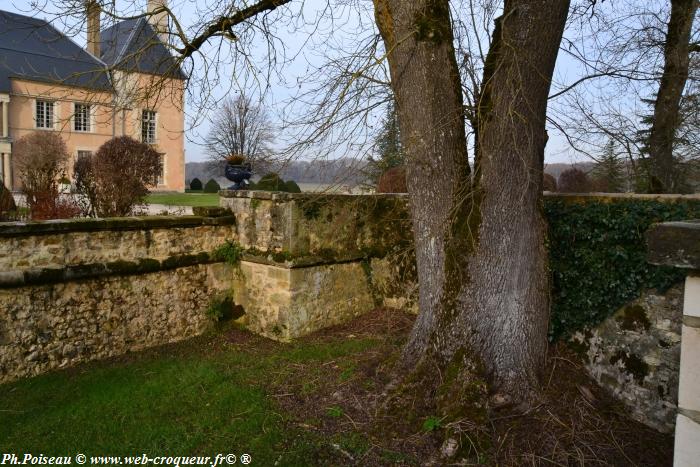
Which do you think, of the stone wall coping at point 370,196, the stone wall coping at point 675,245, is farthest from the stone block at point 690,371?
the stone wall coping at point 370,196

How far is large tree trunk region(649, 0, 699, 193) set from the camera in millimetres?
8680

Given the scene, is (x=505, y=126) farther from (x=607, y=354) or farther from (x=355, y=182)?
(x=607, y=354)

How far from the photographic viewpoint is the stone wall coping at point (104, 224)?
543 cm

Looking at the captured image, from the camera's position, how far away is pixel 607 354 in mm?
4984

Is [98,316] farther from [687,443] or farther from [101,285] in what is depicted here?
[687,443]

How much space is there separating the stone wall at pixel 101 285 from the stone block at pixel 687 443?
5.87 m

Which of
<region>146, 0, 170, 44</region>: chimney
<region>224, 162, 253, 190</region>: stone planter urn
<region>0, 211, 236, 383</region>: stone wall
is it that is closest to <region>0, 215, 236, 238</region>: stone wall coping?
<region>0, 211, 236, 383</region>: stone wall

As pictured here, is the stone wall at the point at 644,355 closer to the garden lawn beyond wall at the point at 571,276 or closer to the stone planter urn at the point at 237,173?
the garden lawn beyond wall at the point at 571,276

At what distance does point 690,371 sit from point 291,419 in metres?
3.26

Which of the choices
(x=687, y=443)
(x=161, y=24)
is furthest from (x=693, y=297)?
(x=161, y=24)

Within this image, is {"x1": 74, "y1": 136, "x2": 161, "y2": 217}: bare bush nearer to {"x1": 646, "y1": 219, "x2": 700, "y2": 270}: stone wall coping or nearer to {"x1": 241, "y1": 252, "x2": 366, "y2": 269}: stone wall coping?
{"x1": 241, "y1": 252, "x2": 366, "y2": 269}: stone wall coping

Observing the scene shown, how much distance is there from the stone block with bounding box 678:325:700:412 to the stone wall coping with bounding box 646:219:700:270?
318mm

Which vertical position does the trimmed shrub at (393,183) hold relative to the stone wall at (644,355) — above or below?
above

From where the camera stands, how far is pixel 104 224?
612cm
